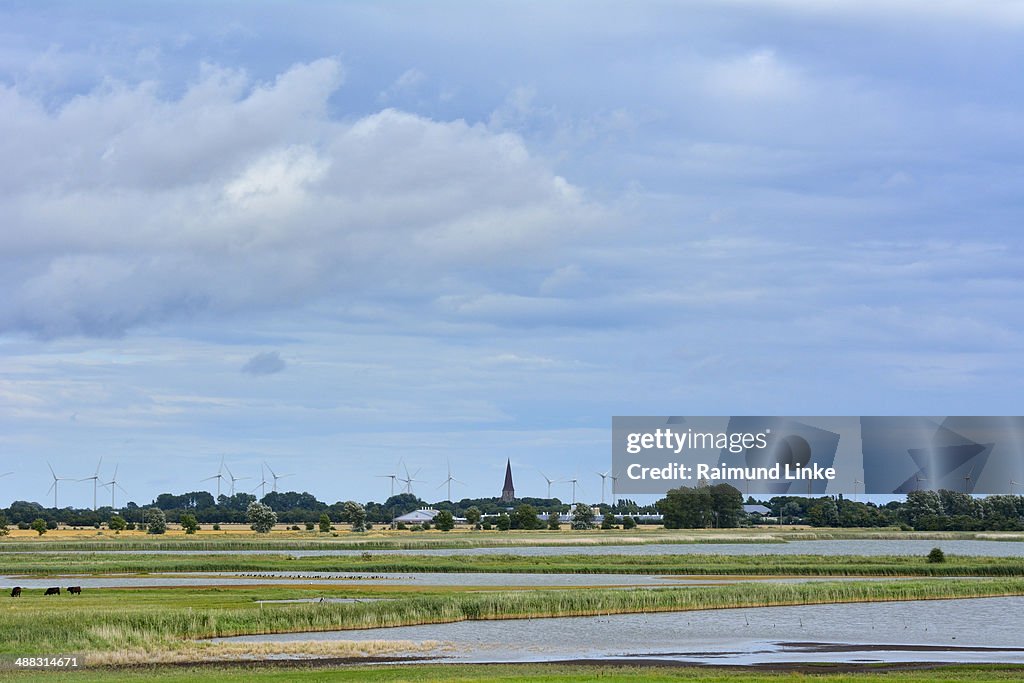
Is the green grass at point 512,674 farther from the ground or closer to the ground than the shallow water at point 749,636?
farther from the ground

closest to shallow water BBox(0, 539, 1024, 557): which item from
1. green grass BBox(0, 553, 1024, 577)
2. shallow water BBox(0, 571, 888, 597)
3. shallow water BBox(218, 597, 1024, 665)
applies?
green grass BBox(0, 553, 1024, 577)

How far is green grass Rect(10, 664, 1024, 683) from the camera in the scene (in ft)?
127

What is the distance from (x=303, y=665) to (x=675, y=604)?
96.2 ft

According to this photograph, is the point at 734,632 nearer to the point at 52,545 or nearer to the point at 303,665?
the point at 303,665

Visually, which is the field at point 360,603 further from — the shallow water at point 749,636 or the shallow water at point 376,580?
the shallow water at point 749,636

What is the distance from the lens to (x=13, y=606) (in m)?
60.9

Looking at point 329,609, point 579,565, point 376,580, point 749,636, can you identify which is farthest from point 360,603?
point 579,565

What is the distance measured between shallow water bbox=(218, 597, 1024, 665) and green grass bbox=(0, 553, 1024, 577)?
26968 mm

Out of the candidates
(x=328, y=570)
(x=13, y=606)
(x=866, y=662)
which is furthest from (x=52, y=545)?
(x=866, y=662)

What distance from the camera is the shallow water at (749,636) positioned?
1912 inches

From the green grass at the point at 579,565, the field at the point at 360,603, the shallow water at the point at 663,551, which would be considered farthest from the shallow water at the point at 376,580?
the shallow water at the point at 663,551

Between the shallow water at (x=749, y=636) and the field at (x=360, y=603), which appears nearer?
the field at (x=360, y=603)

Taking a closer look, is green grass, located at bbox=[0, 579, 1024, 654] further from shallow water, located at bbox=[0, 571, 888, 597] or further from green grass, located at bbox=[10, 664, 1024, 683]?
shallow water, located at bbox=[0, 571, 888, 597]

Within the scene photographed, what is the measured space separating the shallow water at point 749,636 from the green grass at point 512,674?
4.15m
